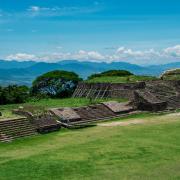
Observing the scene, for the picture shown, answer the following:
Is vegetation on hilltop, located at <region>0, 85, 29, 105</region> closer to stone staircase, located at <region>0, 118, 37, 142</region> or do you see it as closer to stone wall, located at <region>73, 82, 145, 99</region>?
Result: stone wall, located at <region>73, 82, 145, 99</region>

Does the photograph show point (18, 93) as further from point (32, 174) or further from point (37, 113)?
point (32, 174)

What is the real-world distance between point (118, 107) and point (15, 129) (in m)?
13.8

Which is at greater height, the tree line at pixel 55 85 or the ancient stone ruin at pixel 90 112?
the tree line at pixel 55 85

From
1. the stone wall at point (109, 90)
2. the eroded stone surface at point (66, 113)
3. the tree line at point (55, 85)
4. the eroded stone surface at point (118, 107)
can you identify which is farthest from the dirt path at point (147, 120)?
the tree line at point (55, 85)

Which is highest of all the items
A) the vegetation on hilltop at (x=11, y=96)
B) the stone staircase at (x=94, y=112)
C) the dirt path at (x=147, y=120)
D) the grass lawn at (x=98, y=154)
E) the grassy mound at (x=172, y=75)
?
the grassy mound at (x=172, y=75)

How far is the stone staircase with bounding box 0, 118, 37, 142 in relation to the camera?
2969cm

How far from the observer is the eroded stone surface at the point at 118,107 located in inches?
1609

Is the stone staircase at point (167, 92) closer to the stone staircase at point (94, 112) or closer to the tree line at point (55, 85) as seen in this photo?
the stone staircase at point (94, 112)

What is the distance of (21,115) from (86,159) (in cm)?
1324

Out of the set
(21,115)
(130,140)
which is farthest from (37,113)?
(130,140)

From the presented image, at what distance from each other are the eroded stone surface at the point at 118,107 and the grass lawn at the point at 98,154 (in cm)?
783

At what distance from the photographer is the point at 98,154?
2353cm

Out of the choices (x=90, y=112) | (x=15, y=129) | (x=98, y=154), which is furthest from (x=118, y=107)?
(x=98, y=154)

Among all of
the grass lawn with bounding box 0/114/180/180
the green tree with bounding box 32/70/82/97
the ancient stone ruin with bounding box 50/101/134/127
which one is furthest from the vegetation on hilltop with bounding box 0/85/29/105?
the grass lawn with bounding box 0/114/180/180
